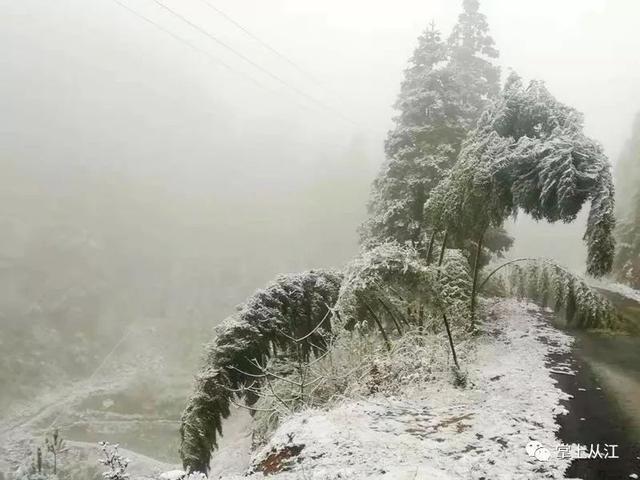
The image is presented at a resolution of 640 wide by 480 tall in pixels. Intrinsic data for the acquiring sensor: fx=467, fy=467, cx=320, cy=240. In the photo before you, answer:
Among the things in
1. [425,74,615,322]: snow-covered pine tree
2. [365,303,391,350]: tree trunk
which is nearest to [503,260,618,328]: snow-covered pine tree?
[425,74,615,322]: snow-covered pine tree

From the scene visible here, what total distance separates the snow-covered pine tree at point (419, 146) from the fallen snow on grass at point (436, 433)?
6.10 metres

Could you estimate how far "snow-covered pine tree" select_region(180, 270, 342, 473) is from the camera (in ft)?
22.5

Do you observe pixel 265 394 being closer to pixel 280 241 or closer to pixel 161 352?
pixel 161 352

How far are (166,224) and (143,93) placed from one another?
39.9 meters

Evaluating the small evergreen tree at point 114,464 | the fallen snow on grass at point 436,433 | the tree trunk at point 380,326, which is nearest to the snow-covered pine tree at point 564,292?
the fallen snow on grass at point 436,433

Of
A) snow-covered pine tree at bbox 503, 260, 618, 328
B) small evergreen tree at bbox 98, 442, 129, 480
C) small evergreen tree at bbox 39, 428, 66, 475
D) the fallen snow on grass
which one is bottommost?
small evergreen tree at bbox 39, 428, 66, 475

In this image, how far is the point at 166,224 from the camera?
5669cm

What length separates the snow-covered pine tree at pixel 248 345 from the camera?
22.5ft

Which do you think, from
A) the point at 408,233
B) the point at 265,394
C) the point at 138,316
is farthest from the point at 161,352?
the point at 265,394

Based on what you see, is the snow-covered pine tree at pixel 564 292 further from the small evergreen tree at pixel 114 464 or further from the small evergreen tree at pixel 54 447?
the small evergreen tree at pixel 54 447

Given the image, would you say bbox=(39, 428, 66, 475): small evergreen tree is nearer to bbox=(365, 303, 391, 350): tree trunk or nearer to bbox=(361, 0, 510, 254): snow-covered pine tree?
bbox=(365, 303, 391, 350): tree trunk

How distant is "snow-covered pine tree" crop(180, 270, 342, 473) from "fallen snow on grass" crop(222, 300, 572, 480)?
1.43m

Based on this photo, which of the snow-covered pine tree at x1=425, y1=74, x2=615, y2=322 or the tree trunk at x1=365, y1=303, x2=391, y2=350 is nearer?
the snow-covered pine tree at x1=425, y1=74, x2=615, y2=322

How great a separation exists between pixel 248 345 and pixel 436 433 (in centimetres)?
331
